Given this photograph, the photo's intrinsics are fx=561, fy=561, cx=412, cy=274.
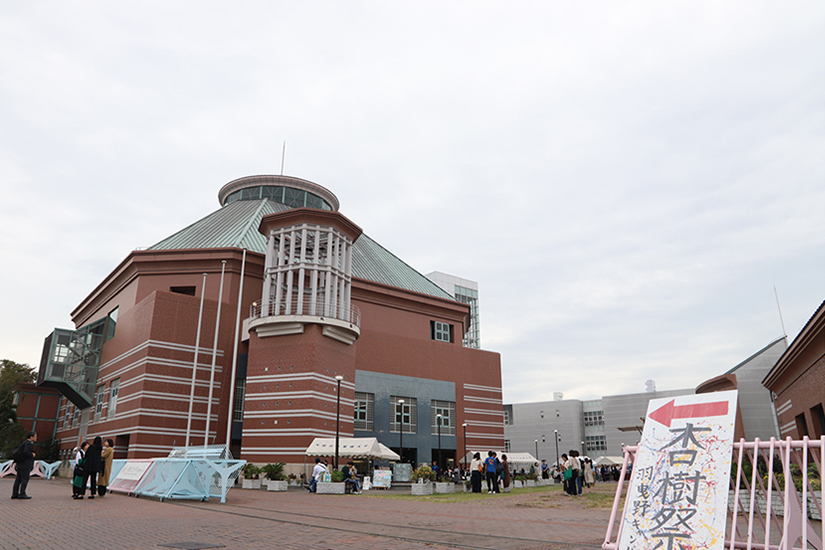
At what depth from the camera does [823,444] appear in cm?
479

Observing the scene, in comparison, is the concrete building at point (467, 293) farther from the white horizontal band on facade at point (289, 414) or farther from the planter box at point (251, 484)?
the planter box at point (251, 484)

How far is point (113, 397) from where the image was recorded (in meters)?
36.5

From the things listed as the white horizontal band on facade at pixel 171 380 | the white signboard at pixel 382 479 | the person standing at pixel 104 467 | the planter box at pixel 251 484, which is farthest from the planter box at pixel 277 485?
the white horizontal band on facade at pixel 171 380

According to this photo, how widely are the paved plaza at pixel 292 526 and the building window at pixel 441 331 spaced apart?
97.7 feet

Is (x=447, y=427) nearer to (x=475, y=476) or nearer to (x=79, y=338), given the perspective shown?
(x=475, y=476)

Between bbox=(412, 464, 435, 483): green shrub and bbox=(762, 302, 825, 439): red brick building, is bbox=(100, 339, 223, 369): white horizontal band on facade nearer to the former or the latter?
bbox=(412, 464, 435, 483): green shrub

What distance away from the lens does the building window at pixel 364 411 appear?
38.0 m

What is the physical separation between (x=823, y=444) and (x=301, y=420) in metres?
28.7

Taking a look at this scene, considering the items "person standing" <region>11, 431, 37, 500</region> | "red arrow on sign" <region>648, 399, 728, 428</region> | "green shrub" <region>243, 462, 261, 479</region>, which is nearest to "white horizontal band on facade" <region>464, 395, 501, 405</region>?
"green shrub" <region>243, 462, 261, 479</region>

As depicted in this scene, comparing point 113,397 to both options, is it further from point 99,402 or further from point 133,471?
point 133,471

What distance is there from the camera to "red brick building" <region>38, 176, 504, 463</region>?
32312 millimetres

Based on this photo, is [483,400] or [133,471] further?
[483,400]

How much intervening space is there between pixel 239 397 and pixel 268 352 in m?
4.83

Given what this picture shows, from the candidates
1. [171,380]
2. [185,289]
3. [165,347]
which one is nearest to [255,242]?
[185,289]
